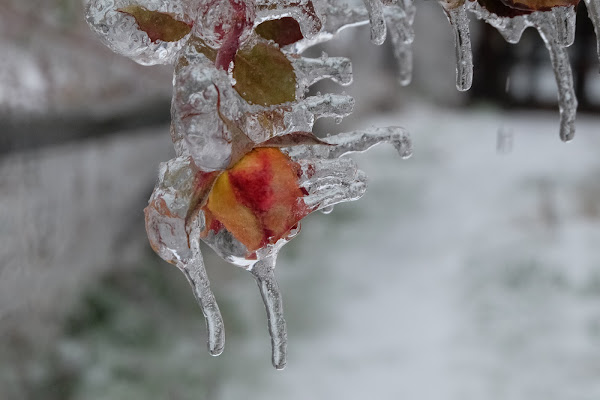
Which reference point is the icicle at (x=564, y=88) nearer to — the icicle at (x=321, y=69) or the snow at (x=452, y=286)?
the icicle at (x=321, y=69)

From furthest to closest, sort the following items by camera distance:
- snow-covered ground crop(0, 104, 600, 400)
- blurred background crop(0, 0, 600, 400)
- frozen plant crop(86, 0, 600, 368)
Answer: snow-covered ground crop(0, 104, 600, 400)
blurred background crop(0, 0, 600, 400)
frozen plant crop(86, 0, 600, 368)

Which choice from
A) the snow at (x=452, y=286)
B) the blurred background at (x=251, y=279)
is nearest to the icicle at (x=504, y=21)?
the blurred background at (x=251, y=279)

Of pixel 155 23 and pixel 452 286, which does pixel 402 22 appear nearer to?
pixel 155 23

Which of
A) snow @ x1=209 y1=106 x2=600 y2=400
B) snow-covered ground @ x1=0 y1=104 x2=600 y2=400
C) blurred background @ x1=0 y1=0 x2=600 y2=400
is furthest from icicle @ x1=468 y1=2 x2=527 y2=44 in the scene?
snow @ x1=209 y1=106 x2=600 y2=400

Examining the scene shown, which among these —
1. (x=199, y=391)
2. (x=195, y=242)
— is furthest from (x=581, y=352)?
(x=195, y=242)

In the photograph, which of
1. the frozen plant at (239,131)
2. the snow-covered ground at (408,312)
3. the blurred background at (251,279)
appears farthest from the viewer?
the snow-covered ground at (408,312)

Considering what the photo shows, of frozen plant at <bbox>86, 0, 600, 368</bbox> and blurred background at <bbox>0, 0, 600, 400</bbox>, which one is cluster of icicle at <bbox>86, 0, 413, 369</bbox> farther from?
blurred background at <bbox>0, 0, 600, 400</bbox>

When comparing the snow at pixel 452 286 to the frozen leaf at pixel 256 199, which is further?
the snow at pixel 452 286
